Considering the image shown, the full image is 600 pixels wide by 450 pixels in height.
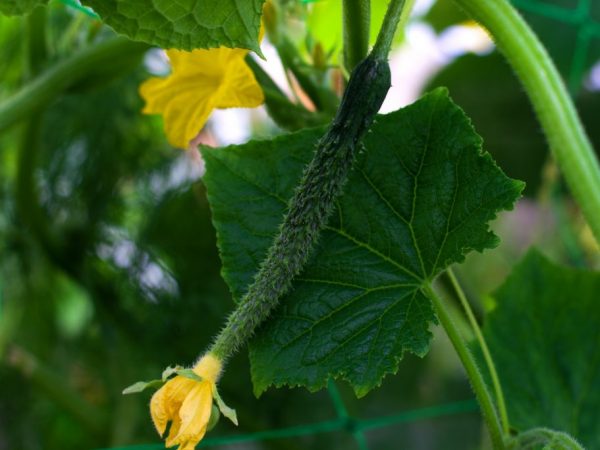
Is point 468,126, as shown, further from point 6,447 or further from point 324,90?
point 6,447

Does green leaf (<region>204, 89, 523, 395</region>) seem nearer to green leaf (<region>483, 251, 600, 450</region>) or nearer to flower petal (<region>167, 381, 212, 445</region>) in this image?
flower petal (<region>167, 381, 212, 445</region>)

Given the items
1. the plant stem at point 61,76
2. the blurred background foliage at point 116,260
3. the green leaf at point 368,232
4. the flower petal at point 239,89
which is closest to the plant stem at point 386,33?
the green leaf at point 368,232

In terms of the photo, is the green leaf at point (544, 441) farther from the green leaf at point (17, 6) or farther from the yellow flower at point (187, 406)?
the green leaf at point (17, 6)

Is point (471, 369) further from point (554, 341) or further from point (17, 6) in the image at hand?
point (17, 6)


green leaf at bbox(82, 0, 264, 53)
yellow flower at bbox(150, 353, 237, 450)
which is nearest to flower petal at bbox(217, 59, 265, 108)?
green leaf at bbox(82, 0, 264, 53)

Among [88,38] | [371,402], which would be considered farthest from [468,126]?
[371,402]
